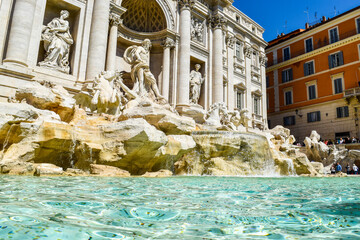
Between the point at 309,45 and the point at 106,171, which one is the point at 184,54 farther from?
the point at 309,45

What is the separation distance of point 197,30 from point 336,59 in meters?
14.6

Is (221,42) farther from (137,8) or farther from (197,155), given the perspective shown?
(197,155)

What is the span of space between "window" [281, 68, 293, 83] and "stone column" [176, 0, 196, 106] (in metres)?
15.8

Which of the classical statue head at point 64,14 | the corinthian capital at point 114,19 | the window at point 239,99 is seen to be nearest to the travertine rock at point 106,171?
the classical statue head at point 64,14

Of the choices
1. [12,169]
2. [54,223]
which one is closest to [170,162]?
[12,169]

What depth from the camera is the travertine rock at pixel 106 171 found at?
231 inches

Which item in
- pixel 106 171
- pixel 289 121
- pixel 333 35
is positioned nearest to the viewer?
pixel 106 171

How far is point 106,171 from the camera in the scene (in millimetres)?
5973

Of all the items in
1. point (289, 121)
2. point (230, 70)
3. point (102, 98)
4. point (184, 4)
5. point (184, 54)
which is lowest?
point (102, 98)

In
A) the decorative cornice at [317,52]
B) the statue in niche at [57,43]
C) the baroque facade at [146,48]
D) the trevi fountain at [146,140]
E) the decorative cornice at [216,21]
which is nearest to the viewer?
the trevi fountain at [146,140]

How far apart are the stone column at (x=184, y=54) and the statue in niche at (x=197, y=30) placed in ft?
4.45

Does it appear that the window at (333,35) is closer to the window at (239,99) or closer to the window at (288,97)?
the window at (288,97)

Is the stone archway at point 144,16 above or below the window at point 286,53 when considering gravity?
below

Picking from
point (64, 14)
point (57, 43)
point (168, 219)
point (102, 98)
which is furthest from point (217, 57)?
point (168, 219)
